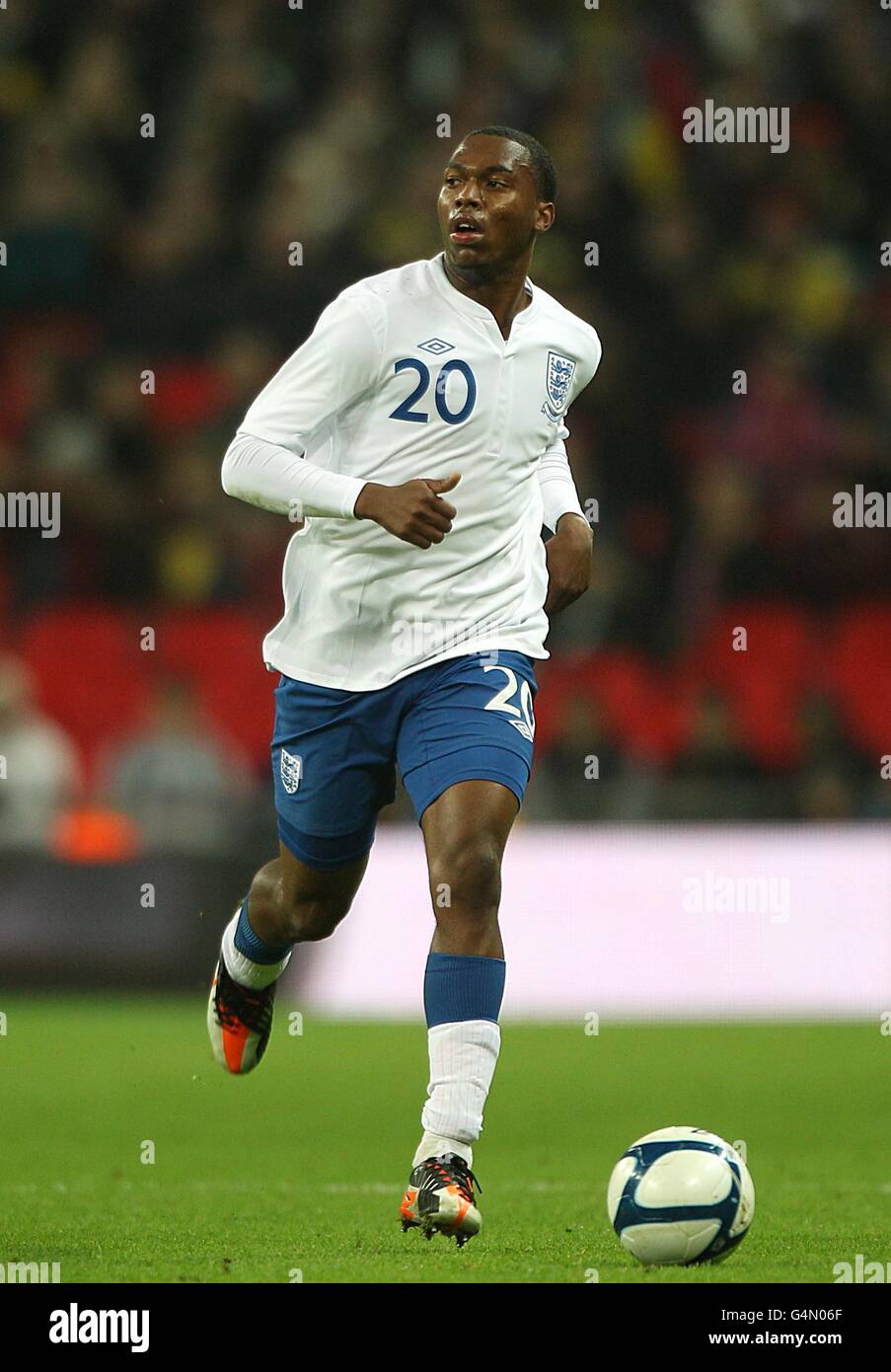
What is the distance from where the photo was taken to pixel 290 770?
17.8 feet

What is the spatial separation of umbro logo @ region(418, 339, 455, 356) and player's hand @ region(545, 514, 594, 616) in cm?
63

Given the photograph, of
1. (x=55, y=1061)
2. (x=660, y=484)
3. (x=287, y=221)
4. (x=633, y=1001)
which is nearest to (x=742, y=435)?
(x=660, y=484)

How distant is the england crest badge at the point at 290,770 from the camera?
541 cm

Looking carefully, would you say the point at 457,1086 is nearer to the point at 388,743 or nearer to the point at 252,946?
the point at 388,743

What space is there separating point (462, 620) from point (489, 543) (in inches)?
8.7

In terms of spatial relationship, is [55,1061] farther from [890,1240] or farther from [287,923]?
[890,1240]

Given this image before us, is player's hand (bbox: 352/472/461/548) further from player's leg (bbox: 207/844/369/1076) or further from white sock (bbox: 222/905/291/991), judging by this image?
white sock (bbox: 222/905/291/991)

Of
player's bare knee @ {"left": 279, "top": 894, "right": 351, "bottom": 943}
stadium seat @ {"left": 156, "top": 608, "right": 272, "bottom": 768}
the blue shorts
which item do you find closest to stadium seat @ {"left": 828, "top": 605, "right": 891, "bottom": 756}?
stadium seat @ {"left": 156, "top": 608, "right": 272, "bottom": 768}

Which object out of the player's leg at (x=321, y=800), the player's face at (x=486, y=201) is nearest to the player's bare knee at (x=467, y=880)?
the player's leg at (x=321, y=800)

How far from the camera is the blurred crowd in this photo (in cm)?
1304

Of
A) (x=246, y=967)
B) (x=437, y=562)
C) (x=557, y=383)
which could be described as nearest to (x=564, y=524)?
(x=557, y=383)

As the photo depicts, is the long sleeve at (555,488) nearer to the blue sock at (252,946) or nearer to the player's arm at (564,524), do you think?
the player's arm at (564,524)

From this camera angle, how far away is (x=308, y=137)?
1487 cm

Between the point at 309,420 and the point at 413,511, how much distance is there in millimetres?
449
